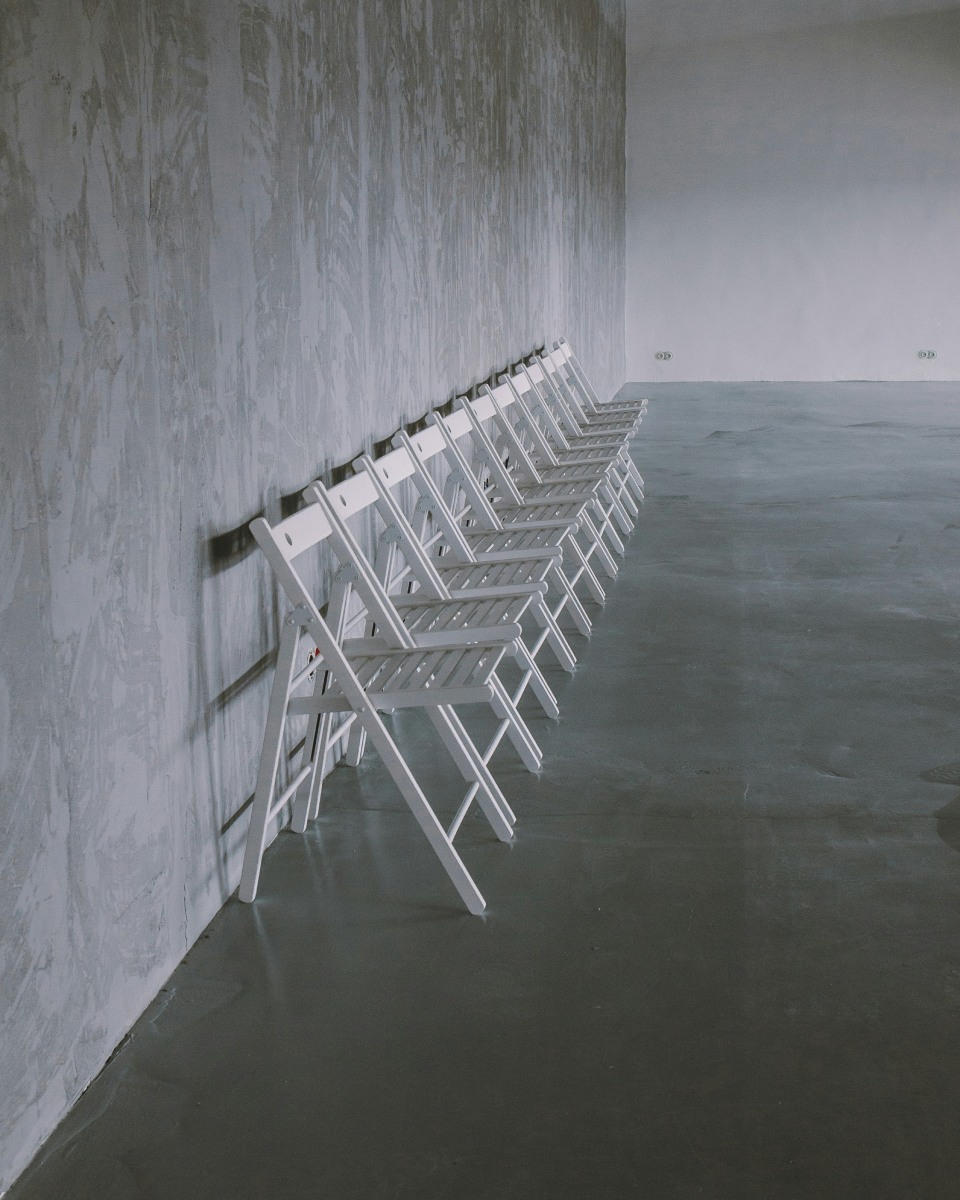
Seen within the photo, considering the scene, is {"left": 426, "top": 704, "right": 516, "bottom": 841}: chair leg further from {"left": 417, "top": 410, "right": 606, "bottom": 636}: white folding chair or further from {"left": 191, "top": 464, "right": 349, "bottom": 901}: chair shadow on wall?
{"left": 417, "top": 410, "right": 606, "bottom": 636}: white folding chair

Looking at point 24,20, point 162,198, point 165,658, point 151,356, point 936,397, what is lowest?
point 936,397

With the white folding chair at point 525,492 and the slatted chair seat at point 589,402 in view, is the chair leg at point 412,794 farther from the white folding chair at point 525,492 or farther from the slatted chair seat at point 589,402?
the slatted chair seat at point 589,402

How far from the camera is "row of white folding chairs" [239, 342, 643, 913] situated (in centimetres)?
275

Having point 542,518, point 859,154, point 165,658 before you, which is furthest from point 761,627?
point 859,154

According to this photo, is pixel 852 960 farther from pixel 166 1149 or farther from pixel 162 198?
pixel 162 198

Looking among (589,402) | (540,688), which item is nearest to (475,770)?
(540,688)

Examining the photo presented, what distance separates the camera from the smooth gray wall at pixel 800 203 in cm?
1358

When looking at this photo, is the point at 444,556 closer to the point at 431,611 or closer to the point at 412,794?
the point at 431,611

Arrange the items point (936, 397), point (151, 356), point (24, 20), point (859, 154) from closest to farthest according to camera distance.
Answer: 1. point (24, 20)
2. point (151, 356)
3. point (936, 397)
4. point (859, 154)

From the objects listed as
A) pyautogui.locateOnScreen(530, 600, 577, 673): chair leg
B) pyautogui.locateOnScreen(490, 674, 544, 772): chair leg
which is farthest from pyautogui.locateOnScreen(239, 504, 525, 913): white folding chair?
pyautogui.locateOnScreen(530, 600, 577, 673): chair leg

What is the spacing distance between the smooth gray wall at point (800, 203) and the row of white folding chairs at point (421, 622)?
9791mm

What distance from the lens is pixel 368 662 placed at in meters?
2.98

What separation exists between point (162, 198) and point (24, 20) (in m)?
0.55

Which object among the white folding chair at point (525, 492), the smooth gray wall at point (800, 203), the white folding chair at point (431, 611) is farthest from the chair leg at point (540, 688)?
the smooth gray wall at point (800, 203)
